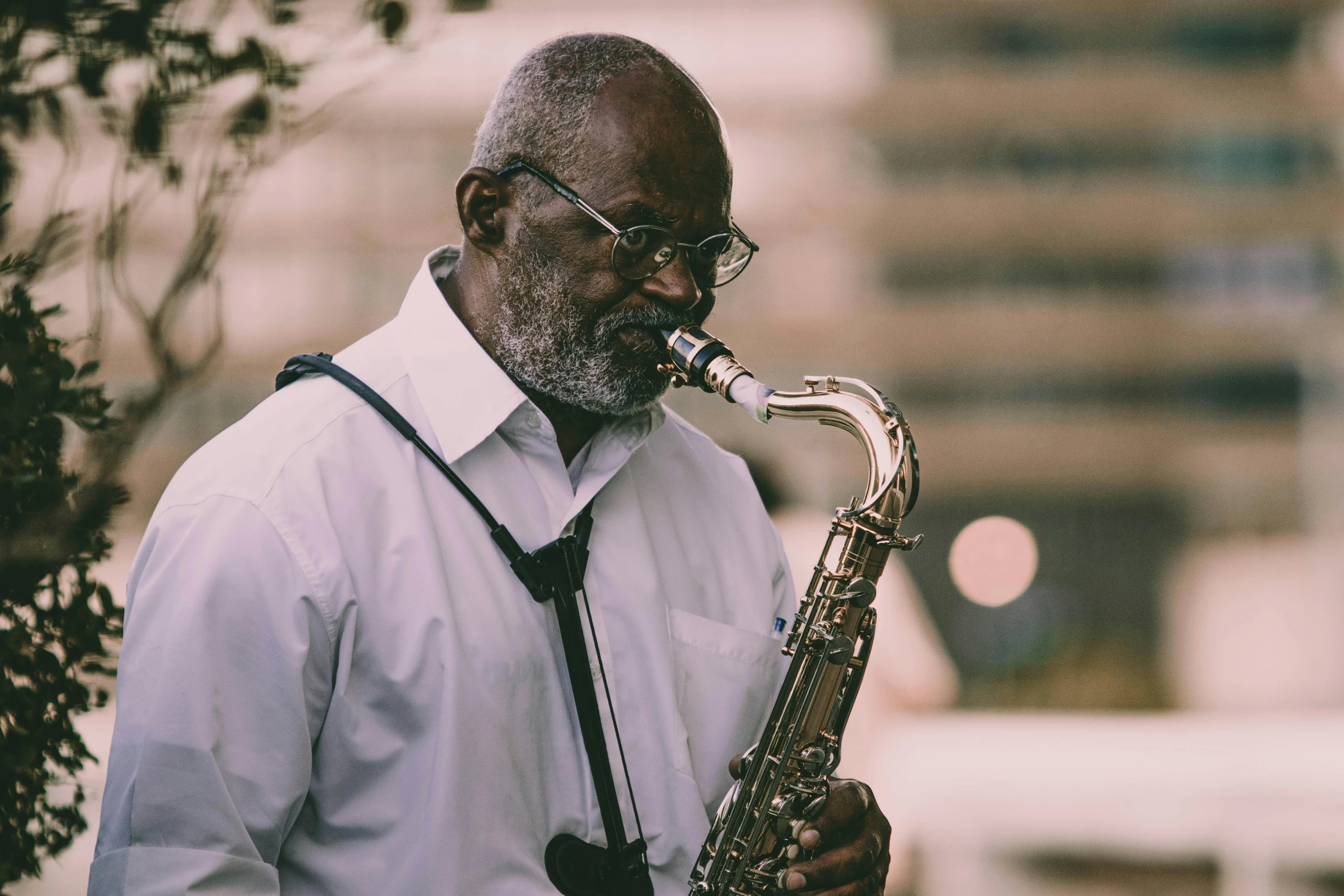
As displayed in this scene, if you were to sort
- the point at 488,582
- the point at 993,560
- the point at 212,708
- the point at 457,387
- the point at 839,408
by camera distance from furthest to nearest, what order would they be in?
the point at 993,560 → the point at 839,408 → the point at 457,387 → the point at 488,582 → the point at 212,708

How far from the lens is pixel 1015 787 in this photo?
4781 millimetres

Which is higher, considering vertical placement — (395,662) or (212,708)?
(395,662)

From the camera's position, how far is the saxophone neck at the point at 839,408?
2102 millimetres

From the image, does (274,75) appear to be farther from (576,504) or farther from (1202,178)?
(1202,178)

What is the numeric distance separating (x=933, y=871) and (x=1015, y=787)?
0.43 metres

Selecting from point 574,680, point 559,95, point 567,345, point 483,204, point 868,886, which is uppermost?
point 559,95

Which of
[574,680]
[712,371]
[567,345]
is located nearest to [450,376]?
[567,345]

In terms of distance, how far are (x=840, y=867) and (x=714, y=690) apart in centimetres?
35

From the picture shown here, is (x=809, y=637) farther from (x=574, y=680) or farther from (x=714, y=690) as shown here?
(x=574, y=680)

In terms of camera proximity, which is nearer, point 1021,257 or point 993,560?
point 993,560

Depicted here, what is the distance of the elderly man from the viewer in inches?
71.0

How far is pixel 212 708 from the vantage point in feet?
5.84

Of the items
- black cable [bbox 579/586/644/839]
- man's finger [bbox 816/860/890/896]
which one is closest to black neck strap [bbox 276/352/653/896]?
black cable [bbox 579/586/644/839]

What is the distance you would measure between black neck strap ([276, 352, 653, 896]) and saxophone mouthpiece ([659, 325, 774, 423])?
326 millimetres
